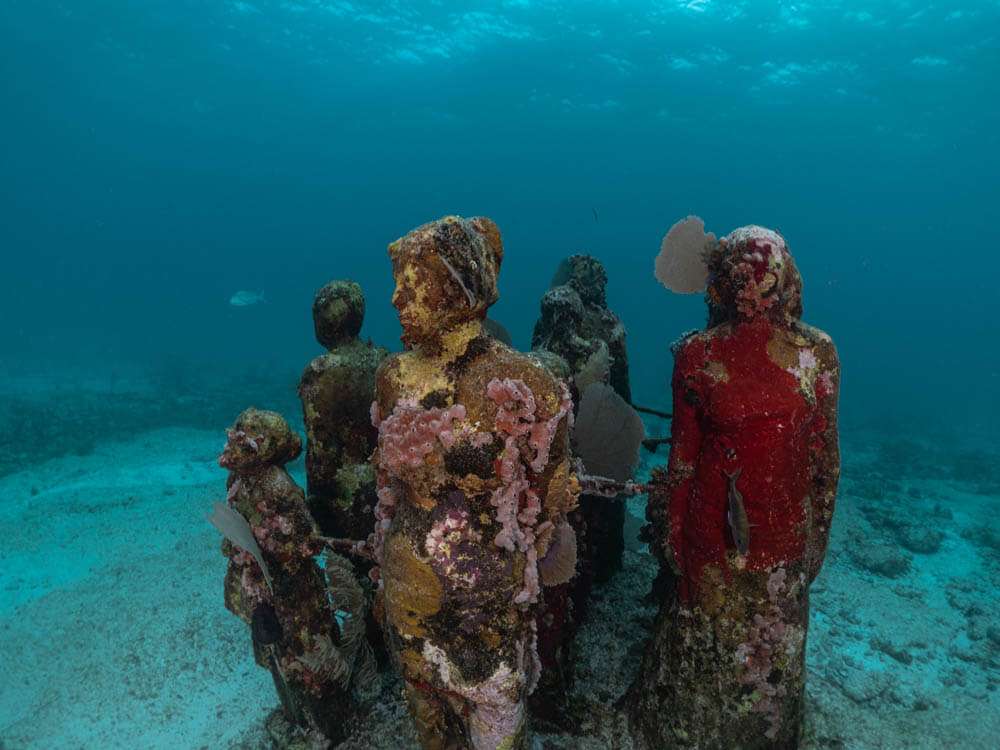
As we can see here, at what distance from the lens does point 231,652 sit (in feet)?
16.6

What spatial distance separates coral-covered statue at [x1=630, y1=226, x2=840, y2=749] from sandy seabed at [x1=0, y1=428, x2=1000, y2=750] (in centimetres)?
69

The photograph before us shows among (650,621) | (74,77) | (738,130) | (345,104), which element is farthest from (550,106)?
(650,621)

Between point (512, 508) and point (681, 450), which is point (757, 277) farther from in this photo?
point (512, 508)

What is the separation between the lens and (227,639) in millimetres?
5246

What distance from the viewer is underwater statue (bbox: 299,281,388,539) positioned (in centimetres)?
419

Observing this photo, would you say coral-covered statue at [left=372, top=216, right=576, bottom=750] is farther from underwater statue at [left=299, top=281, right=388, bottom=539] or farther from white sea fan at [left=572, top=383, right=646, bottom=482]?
underwater statue at [left=299, top=281, right=388, bottom=539]

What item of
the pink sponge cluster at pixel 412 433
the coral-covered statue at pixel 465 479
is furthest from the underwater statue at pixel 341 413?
the pink sponge cluster at pixel 412 433

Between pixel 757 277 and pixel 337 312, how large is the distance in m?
2.93

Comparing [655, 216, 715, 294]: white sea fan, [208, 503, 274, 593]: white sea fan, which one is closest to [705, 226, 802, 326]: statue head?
[655, 216, 715, 294]: white sea fan

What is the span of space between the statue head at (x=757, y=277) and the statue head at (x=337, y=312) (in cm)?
259

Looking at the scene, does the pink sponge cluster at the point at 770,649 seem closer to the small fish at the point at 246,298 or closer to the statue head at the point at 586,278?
the statue head at the point at 586,278

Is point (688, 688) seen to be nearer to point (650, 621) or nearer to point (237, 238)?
point (650, 621)

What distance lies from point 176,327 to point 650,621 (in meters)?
87.6

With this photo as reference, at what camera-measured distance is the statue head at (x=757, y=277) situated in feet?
8.84
